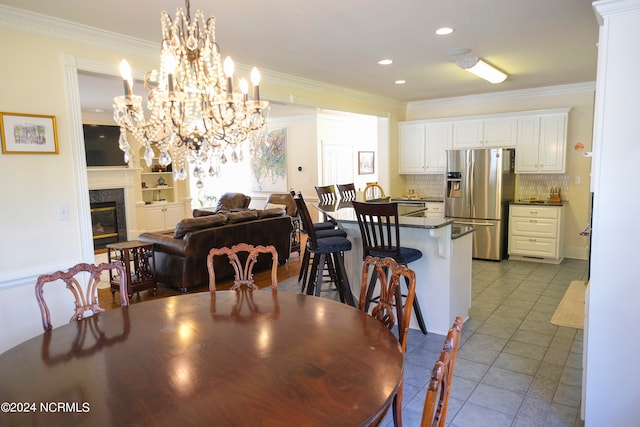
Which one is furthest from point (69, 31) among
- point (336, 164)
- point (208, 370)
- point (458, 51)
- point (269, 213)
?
point (336, 164)

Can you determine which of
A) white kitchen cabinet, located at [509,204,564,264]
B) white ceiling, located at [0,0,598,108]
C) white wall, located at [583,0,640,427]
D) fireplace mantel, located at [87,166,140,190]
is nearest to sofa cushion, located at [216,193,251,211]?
fireplace mantel, located at [87,166,140,190]

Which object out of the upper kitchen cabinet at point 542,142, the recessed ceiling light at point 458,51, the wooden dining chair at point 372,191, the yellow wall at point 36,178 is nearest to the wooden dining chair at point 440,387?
the yellow wall at point 36,178

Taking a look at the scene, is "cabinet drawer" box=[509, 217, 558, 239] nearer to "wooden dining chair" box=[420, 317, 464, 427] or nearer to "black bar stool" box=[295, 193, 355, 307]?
"black bar stool" box=[295, 193, 355, 307]

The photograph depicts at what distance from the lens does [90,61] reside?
315cm

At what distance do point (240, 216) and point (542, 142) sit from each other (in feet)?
14.5

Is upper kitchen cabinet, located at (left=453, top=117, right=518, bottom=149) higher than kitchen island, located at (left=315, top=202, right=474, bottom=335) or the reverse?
higher

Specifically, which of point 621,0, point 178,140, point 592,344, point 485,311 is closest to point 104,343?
point 178,140

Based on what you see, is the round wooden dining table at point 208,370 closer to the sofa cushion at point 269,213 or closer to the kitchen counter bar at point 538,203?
the sofa cushion at point 269,213

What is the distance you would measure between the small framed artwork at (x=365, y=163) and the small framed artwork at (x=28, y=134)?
730cm

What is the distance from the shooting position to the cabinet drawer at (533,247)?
579 centimetres

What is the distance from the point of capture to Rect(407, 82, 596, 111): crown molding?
5809mm

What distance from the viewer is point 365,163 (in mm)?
9836

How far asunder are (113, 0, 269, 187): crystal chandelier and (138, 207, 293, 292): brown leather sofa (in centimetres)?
207

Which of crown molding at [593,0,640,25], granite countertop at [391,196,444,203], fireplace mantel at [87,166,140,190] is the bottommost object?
granite countertop at [391,196,444,203]
